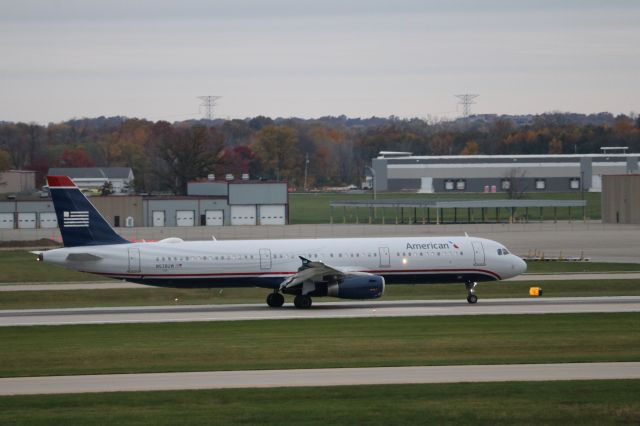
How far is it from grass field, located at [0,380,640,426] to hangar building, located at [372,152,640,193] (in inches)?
5235

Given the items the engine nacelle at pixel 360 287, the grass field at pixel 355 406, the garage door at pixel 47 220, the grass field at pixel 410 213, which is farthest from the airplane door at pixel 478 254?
the garage door at pixel 47 220

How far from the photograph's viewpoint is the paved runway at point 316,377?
25.9 metres

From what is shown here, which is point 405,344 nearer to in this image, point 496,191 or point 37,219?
point 37,219

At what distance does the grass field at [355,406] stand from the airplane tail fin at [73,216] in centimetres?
1952

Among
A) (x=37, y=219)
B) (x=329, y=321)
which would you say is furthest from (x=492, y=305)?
(x=37, y=219)

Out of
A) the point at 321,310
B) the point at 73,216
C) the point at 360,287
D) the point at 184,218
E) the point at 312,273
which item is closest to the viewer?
the point at 360,287

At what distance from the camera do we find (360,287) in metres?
42.8

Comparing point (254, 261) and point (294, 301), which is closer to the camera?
point (254, 261)

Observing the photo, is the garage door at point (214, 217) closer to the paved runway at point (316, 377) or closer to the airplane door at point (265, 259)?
the airplane door at point (265, 259)

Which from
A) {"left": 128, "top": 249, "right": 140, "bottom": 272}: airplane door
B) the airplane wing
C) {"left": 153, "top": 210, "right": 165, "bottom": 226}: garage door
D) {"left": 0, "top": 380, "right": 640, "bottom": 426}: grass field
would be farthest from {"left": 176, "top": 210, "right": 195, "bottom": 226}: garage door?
{"left": 0, "top": 380, "right": 640, "bottom": 426}: grass field

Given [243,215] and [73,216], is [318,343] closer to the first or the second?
[73,216]

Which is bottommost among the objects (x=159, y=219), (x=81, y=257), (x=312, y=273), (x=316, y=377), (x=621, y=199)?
(x=316, y=377)

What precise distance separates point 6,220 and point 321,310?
67.9 meters

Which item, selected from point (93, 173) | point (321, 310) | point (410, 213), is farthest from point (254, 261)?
point (93, 173)
